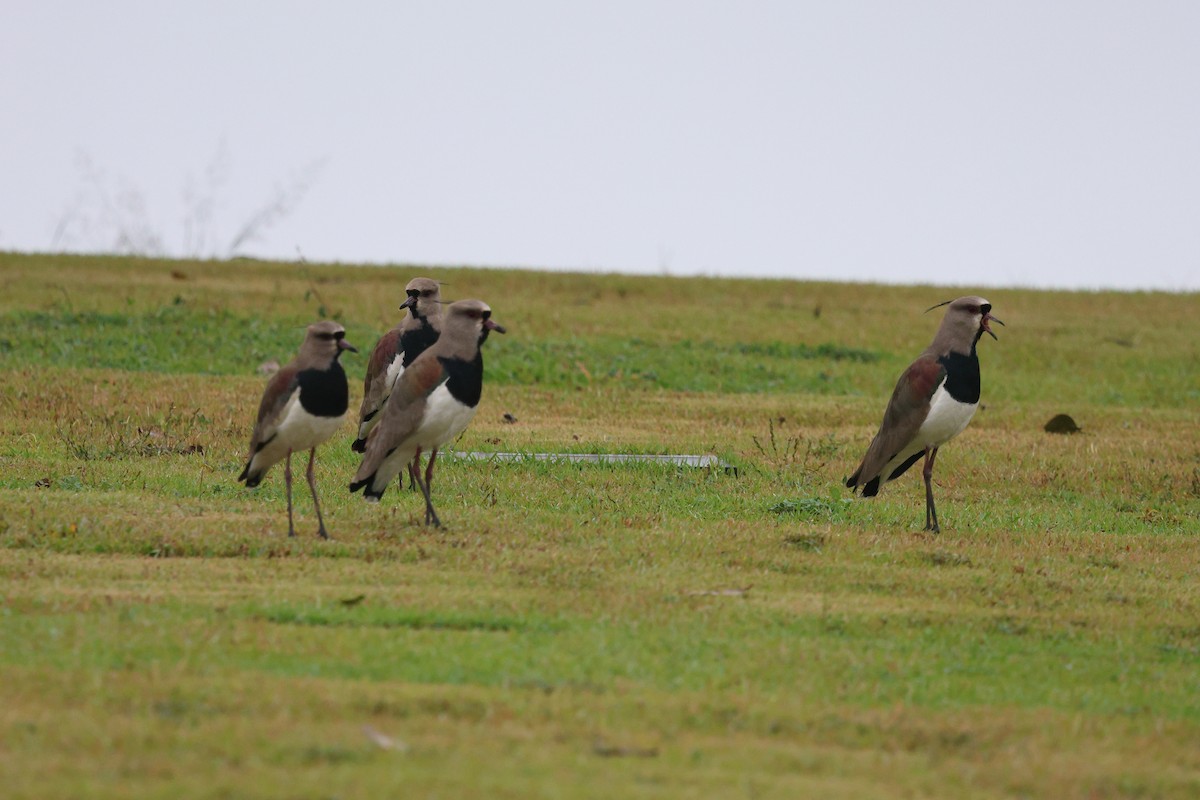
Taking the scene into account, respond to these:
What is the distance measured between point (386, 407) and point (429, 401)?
1.53 ft

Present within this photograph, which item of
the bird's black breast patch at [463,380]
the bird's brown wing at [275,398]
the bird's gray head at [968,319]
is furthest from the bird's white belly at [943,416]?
the bird's brown wing at [275,398]

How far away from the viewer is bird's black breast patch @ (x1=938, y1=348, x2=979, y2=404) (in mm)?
11406

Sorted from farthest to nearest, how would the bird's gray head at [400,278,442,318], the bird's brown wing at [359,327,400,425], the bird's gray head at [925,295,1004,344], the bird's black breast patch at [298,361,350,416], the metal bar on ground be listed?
the metal bar on ground → the bird's gray head at [400,278,442,318] → the bird's brown wing at [359,327,400,425] → the bird's gray head at [925,295,1004,344] → the bird's black breast patch at [298,361,350,416]

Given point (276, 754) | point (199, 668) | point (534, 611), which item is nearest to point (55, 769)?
point (276, 754)

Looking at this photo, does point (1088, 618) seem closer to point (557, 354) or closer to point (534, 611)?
point (534, 611)

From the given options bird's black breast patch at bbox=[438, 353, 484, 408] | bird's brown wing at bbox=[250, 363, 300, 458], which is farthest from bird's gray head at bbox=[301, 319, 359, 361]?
bird's black breast patch at bbox=[438, 353, 484, 408]

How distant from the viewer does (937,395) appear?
11445mm

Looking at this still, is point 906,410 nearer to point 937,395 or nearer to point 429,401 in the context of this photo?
point 937,395

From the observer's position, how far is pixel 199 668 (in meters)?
6.51

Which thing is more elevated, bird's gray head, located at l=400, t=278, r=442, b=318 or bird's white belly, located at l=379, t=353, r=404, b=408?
bird's gray head, located at l=400, t=278, r=442, b=318

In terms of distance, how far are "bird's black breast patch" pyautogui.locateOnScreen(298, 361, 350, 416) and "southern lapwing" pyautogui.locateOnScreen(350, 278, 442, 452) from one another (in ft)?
9.73

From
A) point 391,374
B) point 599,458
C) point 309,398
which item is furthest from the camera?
point 599,458

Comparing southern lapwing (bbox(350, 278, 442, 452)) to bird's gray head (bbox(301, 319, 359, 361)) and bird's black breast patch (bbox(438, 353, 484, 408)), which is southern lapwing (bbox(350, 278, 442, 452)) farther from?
bird's gray head (bbox(301, 319, 359, 361))

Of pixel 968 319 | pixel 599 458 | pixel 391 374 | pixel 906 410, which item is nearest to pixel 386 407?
pixel 391 374
